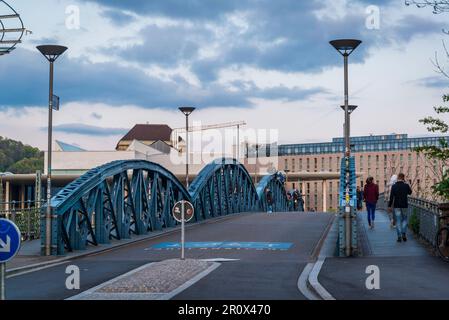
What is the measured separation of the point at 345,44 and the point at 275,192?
5450 cm

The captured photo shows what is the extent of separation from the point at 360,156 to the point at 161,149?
5109cm

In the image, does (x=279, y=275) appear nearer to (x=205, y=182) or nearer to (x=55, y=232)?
(x=55, y=232)

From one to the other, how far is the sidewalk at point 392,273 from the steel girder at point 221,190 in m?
16.8

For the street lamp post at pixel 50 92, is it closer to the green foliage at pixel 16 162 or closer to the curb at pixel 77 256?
the curb at pixel 77 256

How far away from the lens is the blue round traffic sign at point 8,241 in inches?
377

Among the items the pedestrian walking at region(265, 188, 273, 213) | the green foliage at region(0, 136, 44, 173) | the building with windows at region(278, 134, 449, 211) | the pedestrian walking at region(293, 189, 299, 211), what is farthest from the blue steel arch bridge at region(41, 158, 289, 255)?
the building with windows at region(278, 134, 449, 211)

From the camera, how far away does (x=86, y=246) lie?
24.2 meters

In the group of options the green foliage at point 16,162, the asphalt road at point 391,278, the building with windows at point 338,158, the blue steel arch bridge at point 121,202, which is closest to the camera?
the asphalt road at point 391,278

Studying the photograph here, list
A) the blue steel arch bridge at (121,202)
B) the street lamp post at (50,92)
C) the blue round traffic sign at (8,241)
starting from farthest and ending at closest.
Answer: the blue steel arch bridge at (121,202) < the street lamp post at (50,92) < the blue round traffic sign at (8,241)

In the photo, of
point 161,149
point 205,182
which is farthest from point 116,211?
point 161,149

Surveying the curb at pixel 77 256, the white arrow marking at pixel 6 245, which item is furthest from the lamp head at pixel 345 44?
the white arrow marking at pixel 6 245

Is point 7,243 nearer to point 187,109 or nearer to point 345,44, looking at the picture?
point 345,44

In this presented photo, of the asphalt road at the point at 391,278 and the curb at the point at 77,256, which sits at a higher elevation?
the asphalt road at the point at 391,278
